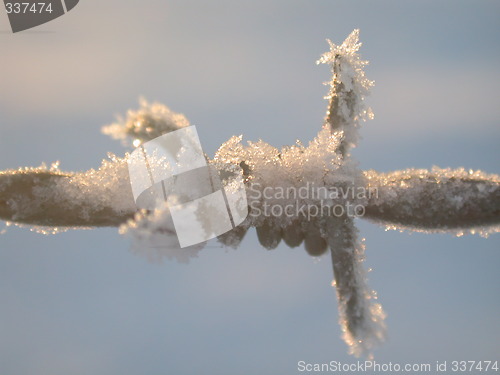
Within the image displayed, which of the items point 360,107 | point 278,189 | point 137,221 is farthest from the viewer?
point 360,107

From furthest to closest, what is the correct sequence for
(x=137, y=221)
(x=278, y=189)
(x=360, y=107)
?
(x=360, y=107), (x=278, y=189), (x=137, y=221)

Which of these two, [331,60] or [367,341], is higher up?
[331,60]

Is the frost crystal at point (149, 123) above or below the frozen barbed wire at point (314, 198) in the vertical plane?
above

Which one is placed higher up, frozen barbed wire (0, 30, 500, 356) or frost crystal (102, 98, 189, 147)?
frost crystal (102, 98, 189, 147)

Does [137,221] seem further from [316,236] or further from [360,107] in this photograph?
[360,107]

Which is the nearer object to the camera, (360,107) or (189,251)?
(189,251)

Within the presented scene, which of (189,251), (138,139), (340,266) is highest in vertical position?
(138,139)

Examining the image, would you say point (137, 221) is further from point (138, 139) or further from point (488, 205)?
point (488, 205)

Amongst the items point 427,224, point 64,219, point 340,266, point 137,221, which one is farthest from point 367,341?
point 64,219
